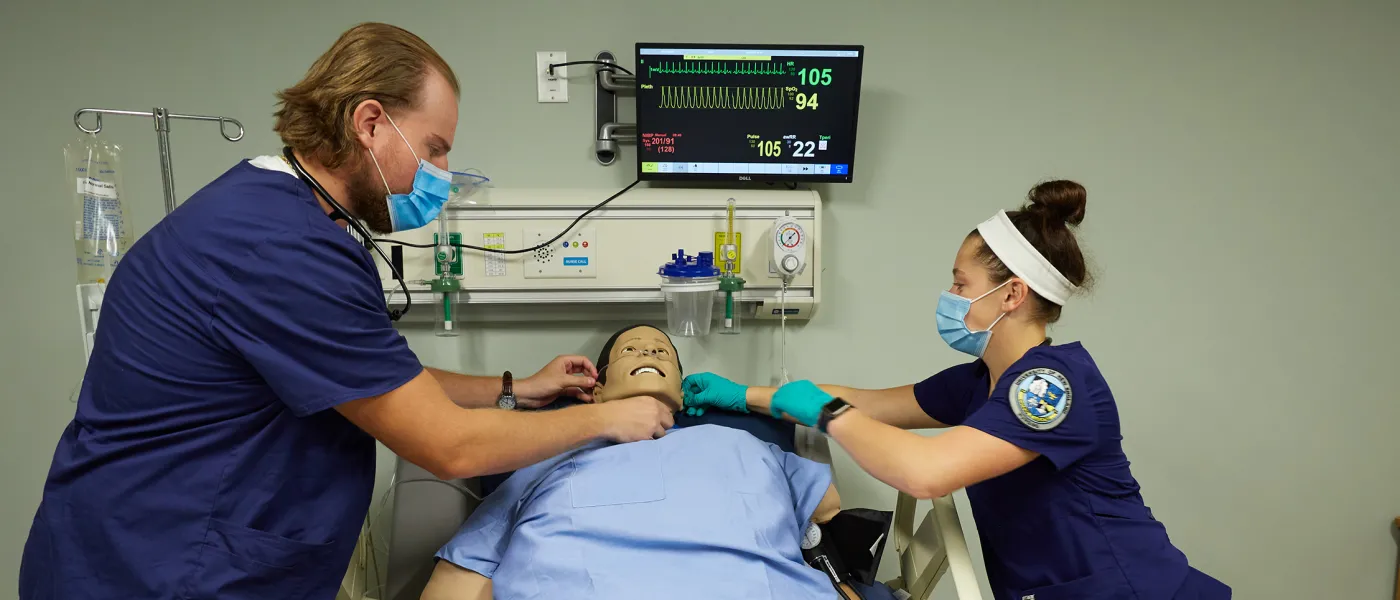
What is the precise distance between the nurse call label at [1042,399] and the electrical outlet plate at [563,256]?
1.08 meters

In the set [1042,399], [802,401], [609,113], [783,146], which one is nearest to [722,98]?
[783,146]

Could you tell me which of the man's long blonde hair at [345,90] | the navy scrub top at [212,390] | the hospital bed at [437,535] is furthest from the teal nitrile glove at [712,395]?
the man's long blonde hair at [345,90]

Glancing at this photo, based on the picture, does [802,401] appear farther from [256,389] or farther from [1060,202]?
[256,389]

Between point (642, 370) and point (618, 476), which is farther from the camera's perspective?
point (642, 370)

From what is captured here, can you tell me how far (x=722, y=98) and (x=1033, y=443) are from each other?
1105mm

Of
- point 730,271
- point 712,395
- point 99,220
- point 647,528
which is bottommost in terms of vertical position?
point 647,528

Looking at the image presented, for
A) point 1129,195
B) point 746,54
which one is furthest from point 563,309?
point 1129,195

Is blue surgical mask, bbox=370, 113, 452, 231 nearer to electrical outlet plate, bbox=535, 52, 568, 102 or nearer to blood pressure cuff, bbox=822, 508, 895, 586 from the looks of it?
electrical outlet plate, bbox=535, 52, 568, 102

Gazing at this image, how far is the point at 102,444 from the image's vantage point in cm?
110

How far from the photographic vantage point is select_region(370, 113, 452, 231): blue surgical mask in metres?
1.26

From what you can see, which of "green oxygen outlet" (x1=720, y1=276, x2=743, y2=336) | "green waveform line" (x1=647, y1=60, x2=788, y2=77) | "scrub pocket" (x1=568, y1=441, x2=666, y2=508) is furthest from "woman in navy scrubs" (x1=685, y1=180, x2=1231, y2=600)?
"green waveform line" (x1=647, y1=60, x2=788, y2=77)

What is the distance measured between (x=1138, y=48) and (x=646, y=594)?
195 centimetres

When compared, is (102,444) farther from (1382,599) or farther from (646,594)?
(1382,599)

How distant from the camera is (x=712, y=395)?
182cm
